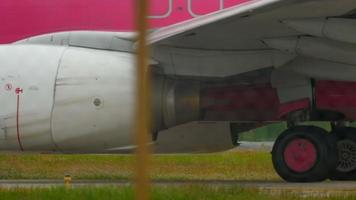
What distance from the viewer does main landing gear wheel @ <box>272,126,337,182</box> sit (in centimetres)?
1085

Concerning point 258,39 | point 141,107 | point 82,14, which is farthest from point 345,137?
point 141,107

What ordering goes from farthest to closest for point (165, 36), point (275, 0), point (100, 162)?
point (100, 162)
point (165, 36)
point (275, 0)

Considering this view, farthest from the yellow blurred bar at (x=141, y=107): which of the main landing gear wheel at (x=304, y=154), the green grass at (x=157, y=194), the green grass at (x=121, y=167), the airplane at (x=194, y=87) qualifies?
the green grass at (x=121, y=167)

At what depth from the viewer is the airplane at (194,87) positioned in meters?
10.6

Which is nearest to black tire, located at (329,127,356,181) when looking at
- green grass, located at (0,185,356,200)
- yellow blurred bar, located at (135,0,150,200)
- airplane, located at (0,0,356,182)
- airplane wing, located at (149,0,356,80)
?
airplane, located at (0,0,356,182)

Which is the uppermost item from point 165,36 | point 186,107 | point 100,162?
point 165,36

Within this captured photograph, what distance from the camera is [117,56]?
36.5ft

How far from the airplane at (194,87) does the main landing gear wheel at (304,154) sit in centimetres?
1

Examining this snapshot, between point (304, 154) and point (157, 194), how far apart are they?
3.59 meters

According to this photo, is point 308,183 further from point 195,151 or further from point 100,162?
point 100,162

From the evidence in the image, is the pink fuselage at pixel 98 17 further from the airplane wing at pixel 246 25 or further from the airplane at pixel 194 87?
the airplane wing at pixel 246 25

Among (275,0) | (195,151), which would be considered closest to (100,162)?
(195,151)

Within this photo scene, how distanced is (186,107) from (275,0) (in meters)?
2.12

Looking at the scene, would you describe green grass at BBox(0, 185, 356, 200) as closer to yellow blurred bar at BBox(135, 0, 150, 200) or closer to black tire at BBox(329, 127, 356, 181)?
black tire at BBox(329, 127, 356, 181)
